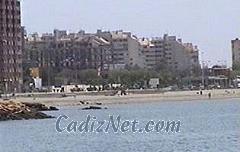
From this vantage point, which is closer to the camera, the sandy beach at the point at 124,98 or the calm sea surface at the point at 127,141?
the calm sea surface at the point at 127,141

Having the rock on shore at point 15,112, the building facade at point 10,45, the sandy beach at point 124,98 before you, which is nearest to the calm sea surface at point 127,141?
the rock on shore at point 15,112

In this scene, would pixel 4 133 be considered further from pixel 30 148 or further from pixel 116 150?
pixel 116 150

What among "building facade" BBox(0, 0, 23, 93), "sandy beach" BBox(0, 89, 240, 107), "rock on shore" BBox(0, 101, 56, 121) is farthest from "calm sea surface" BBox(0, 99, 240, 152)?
"building facade" BBox(0, 0, 23, 93)

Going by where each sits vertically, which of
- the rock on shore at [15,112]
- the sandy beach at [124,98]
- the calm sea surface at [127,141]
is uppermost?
the sandy beach at [124,98]

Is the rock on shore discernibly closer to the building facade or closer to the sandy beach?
the sandy beach

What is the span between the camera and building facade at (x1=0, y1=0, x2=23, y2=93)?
152375 mm

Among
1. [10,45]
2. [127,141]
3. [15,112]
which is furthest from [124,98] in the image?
[127,141]

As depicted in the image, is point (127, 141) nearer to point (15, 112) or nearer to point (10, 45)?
point (15, 112)

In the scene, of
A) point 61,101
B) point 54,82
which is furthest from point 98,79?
point 61,101

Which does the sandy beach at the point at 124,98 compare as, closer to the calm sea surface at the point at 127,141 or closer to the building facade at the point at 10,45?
the building facade at the point at 10,45

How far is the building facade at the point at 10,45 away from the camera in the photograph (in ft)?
500

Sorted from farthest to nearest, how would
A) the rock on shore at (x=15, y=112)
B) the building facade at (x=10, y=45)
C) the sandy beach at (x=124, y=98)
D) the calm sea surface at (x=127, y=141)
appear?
1. the building facade at (x=10, y=45)
2. the sandy beach at (x=124, y=98)
3. the rock on shore at (x=15, y=112)
4. the calm sea surface at (x=127, y=141)

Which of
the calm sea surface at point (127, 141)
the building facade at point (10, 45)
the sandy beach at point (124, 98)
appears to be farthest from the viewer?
the building facade at point (10, 45)

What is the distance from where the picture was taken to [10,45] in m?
160
